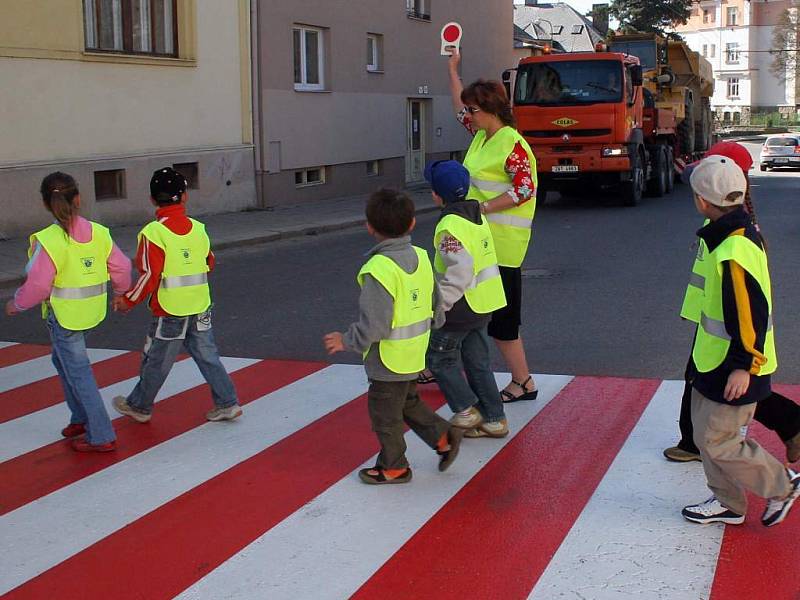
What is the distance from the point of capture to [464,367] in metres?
5.65

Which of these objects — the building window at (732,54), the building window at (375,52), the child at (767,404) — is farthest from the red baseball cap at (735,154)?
the building window at (732,54)

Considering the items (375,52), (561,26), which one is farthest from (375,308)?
(561,26)

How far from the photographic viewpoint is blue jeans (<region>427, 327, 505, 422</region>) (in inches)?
216

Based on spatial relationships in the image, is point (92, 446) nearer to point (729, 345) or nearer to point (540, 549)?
point (540, 549)

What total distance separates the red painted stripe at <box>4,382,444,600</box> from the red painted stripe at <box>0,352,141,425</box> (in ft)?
6.16

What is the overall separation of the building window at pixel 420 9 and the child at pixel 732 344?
23699 millimetres

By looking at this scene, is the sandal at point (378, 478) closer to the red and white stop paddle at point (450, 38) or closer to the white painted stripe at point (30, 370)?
the white painted stripe at point (30, 370)

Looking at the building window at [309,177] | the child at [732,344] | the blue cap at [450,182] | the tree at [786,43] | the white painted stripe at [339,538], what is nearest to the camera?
the white painted stripe at [339,538]

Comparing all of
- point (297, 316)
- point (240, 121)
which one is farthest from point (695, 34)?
point (297, 316)

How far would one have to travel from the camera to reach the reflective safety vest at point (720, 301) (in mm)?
4072

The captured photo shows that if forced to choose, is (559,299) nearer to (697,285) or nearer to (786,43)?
(697,285)

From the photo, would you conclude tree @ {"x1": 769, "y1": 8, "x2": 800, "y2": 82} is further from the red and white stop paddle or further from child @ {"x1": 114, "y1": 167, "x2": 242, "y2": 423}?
child @ {"x1": 114, "y1": 167, "x2": 242, "y2": 423}

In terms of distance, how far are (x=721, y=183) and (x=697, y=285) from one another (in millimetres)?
707

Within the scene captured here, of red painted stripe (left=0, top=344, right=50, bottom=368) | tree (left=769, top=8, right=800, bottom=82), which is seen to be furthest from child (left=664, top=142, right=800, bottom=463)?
tree (left=769, top=8, right=800, bottom=82)
